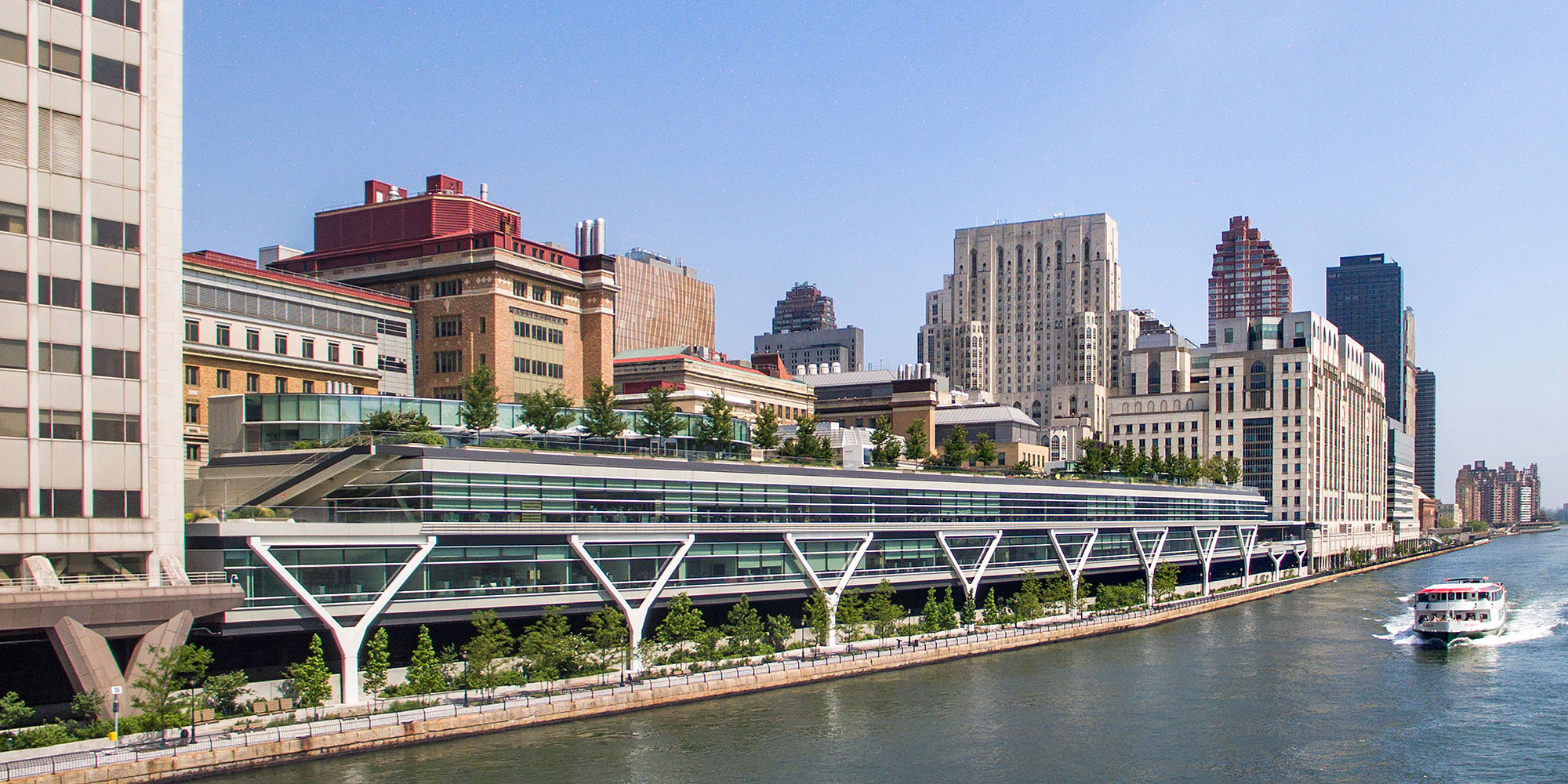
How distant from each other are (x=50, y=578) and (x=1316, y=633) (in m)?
104

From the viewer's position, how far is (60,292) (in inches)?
2557

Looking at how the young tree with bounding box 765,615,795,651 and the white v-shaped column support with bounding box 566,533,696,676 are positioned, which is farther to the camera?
the young tree with bounding box 765,615,795,651

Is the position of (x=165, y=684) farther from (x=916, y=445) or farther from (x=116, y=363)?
(x=916, y=445)

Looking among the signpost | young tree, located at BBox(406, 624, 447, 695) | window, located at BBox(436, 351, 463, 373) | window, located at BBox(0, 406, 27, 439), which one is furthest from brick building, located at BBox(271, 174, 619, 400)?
the signpost

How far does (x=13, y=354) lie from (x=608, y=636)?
34.8 meters

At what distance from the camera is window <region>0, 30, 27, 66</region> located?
209 ft

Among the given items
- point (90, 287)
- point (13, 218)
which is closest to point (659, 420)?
point (90, 287)

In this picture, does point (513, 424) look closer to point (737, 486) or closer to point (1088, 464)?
point (737, 486)

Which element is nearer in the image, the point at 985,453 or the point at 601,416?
the point at 601,416

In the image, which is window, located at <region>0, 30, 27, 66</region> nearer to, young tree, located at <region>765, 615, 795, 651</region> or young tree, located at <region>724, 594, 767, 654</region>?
young tree, located at <region>724, 594, 767, 654</region>

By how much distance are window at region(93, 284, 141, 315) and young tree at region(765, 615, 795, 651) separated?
151ft

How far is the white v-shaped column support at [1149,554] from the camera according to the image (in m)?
151

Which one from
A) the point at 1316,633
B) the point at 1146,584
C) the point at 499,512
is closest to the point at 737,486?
the point at 499,512

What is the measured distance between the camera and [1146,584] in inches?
6097
